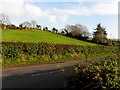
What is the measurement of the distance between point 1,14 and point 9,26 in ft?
14.6

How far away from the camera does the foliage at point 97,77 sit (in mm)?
7531

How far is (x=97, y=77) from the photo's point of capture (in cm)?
778

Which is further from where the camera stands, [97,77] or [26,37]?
[26,37]

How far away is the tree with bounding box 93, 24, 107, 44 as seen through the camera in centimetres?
8294

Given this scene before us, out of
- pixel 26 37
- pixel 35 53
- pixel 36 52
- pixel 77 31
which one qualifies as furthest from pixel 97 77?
pixel 77 31

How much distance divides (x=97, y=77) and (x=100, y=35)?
79.2 m

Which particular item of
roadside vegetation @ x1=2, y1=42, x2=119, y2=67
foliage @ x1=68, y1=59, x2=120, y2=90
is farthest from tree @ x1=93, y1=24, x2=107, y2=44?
foliage @ x1=68, y1=59, x2=120, y2=90

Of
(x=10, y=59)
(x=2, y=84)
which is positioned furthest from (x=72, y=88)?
(x=10, y=59)

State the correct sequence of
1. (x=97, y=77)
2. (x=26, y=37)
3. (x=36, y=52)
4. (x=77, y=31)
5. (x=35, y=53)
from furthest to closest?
(x=77, y=31) → (x=26, y=37) → (x=36, y=52) → (x=35, y=53) → (x=97, y=77)

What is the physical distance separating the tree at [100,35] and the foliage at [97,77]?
2917 inches

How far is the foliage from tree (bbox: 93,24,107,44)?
74091mm

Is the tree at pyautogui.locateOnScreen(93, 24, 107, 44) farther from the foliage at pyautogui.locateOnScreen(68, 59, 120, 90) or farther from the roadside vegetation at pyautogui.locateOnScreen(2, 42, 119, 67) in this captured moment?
the foliage at pyautogui.locateOnScreen(68, 59, 120, 90)

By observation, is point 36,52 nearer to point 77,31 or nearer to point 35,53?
point 35,53

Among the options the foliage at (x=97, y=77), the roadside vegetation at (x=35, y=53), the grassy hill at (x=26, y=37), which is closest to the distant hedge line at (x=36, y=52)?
the roadside vegetation at (x=35, y=53)
